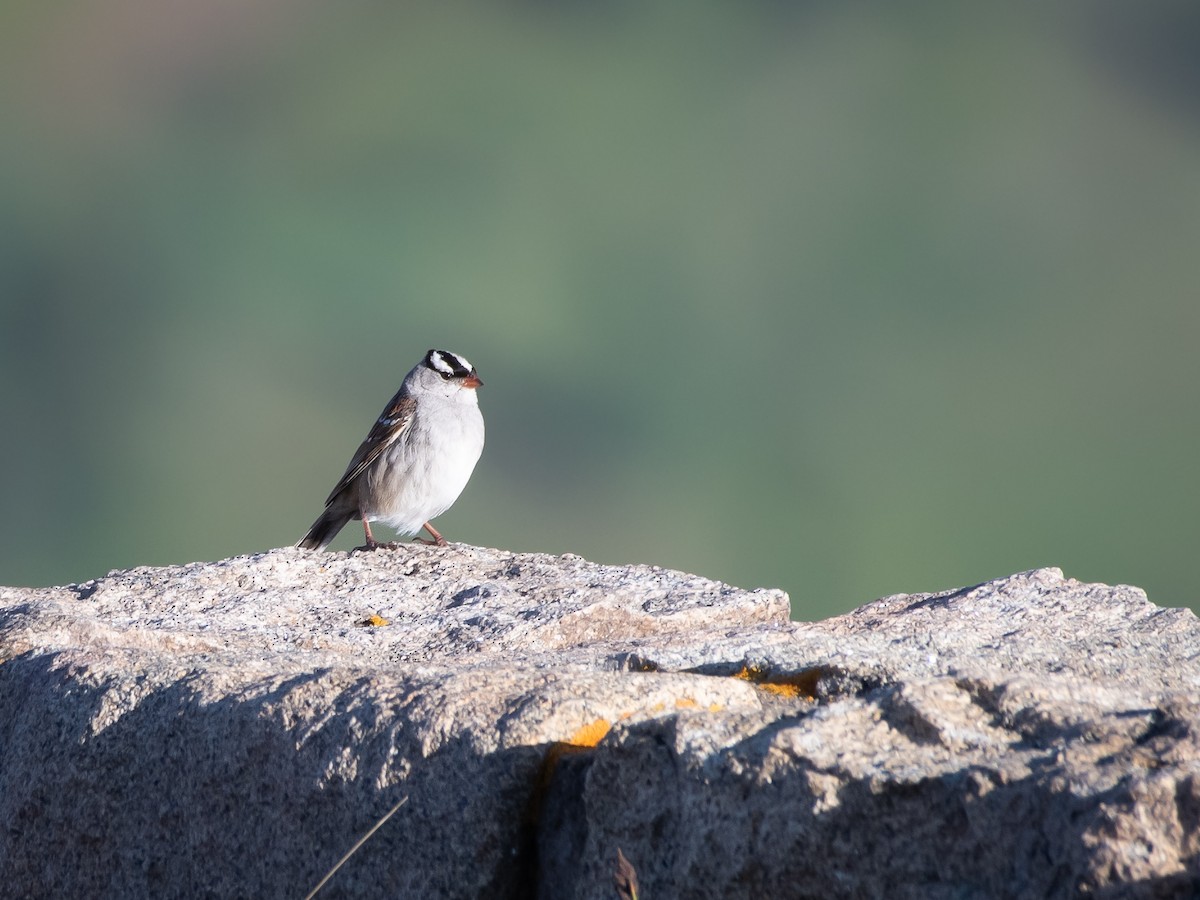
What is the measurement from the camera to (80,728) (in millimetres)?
2902

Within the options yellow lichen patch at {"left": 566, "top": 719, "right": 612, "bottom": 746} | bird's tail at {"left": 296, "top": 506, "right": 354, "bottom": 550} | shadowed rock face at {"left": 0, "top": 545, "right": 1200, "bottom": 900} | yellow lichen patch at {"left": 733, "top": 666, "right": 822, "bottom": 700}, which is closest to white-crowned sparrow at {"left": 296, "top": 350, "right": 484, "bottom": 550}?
bird's tail at {"left": 296, "top": 506, "right": 354, "bottom": 550}

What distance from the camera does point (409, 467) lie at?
7.54 metres

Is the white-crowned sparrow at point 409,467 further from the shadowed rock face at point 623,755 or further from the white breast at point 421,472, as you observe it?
the shadowed rock face at point 623,755

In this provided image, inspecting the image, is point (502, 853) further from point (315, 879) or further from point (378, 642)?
point (378, 642)

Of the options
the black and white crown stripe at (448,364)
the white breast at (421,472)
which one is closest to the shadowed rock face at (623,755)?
the white breast at (421,472)

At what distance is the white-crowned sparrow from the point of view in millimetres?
7547

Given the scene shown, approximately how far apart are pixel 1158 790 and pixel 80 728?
88.5 inches

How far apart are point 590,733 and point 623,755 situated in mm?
267

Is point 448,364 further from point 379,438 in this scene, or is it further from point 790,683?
point 790,683

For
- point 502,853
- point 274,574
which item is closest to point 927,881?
point 502,853

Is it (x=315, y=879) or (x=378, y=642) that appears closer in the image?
(x=315, y=879)

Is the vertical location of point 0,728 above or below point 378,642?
below

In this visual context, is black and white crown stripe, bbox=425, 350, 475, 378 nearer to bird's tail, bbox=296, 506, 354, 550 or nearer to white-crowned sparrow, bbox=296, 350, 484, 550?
white-crowned sparrow, bbox=296, 350, 484, 550

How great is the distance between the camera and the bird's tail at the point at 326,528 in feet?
25.6
